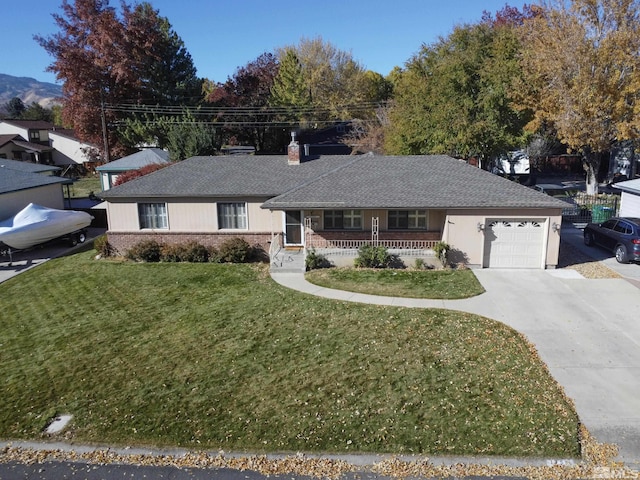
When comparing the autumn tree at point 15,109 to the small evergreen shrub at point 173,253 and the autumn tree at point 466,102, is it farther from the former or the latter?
the small evergreen shrub at point 173,253

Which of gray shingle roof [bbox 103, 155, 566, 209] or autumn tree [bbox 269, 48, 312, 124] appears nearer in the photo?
gray shingle roof [bbox 103, 155, 566, 209]

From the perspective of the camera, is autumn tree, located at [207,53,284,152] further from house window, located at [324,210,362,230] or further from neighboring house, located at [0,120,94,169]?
house window, located at [324,210,362,230]

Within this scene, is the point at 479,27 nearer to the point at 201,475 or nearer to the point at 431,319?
the point at 431,319

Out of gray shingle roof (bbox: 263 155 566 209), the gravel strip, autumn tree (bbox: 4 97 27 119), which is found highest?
autumn tree (bbox: 4 97 27 119)

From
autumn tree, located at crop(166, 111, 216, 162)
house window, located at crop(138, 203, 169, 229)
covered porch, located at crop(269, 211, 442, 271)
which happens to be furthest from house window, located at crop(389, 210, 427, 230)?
autumn tree, located at crop(166, 111, 216, 162)

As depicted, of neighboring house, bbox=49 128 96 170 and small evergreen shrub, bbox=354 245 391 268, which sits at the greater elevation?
neighboring house, bbox=49 128 96 170

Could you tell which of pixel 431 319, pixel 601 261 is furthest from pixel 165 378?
pixel 601 261

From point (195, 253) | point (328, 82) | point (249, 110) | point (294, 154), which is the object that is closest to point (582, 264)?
point (294, 154)
